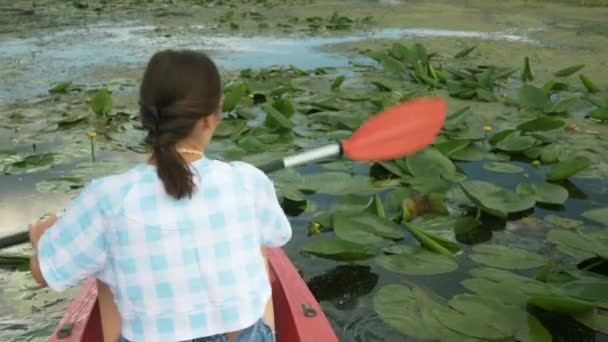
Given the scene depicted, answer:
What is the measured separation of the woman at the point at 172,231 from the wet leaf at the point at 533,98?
2.20 metres

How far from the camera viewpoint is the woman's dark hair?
81 cm

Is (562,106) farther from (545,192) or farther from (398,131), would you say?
(398,131)

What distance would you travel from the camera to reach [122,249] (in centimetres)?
83

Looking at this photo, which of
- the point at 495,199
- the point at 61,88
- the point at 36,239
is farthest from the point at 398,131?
the point at 61,88

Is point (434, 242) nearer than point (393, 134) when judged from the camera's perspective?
No

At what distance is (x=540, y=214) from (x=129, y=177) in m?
1.38

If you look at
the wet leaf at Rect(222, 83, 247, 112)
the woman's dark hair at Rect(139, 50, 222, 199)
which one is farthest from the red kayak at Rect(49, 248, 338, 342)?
the wet leaf at Rect(222, 83, 247, 112)

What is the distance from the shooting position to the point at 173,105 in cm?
81

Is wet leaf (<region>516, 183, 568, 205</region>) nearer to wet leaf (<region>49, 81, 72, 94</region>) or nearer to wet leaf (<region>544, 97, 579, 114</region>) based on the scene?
wet leaf (<region>544, 97, 579, 114</region>)

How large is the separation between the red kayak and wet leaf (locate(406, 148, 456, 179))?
2.77ft

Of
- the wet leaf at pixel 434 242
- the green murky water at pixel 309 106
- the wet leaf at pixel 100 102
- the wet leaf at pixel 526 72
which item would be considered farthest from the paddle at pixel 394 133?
the wet leaf at pixel 526 72

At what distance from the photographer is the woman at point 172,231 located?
0.81 m

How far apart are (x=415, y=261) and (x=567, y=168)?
2.27 feet

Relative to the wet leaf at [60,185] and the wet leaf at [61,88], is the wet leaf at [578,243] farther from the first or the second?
the wet leaf at [61,88]
